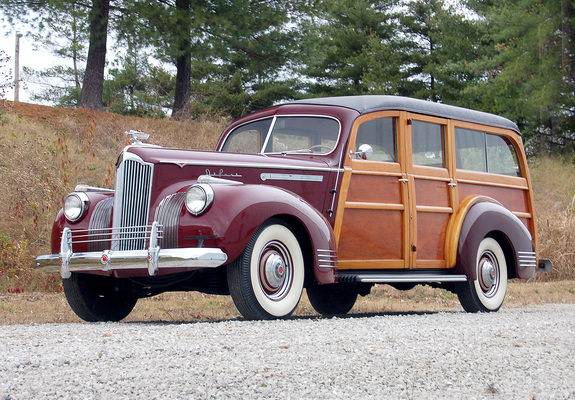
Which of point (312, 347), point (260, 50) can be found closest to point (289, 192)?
point (312, 347)

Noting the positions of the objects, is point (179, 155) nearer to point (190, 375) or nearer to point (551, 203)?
point (190, 375)

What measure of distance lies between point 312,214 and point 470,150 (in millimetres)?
3065

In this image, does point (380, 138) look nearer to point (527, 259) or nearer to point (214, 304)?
point (527, 259)

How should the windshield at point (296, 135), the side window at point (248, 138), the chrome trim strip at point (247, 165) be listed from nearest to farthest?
1. the chrome trim strip at point (247, 165)
2. the windshield at point (296, 135)
3. the side window at point (248, 138)

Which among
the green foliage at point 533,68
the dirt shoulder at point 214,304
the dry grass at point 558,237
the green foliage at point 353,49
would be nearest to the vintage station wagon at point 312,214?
the dirt shoulder at point 214,304

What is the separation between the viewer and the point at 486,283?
7715mm

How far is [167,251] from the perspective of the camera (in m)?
5.04

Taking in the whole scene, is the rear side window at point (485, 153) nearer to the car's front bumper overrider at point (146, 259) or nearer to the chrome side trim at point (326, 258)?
the chrome side trim at point (326, 258)

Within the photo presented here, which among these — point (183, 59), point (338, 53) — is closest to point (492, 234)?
point (183, 59)

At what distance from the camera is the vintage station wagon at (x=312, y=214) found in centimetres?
529

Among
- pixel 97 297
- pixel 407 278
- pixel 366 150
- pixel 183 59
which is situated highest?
pixel 183 59

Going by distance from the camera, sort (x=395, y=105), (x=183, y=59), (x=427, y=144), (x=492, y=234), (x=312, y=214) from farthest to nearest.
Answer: (x=183, y=59), (x=492, y=234), (x=427, y=144), (x=395, y=105), (x=312, y=214)

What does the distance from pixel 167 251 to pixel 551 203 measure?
53.4 ft

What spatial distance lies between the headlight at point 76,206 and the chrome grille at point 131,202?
1.93ft
